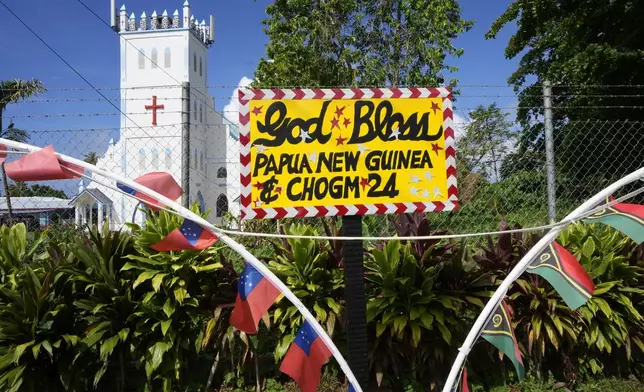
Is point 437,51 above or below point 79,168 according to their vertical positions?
above

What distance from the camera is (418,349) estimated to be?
3.68m

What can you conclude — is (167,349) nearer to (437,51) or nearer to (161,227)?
(161,227)

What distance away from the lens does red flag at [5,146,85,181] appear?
2.62 meters

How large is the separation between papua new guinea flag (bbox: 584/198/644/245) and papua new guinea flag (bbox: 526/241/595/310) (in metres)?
0.27

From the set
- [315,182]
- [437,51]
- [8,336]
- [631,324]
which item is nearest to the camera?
[315,182]

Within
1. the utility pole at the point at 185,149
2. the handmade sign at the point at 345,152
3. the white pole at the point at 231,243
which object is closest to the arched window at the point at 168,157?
the utility pole at the point at 185,149

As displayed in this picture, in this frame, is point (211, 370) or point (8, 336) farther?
point (211, 370)

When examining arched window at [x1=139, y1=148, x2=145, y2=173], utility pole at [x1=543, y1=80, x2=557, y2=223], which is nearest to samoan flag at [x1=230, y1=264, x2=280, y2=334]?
arched window at [x1=139, y1=148, x2=145, y2=173]

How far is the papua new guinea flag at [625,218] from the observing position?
275cm

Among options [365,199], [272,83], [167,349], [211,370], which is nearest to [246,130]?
[365,199]

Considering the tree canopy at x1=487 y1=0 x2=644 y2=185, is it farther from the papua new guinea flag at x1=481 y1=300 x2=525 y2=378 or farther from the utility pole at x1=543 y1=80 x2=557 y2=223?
the papua new guinea flag at x1=481 y1=300 x2=525 y2=378

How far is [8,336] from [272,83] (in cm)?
1123

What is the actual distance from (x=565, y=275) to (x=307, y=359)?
1470 mm

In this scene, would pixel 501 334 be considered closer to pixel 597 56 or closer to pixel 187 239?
pixel 187 239
